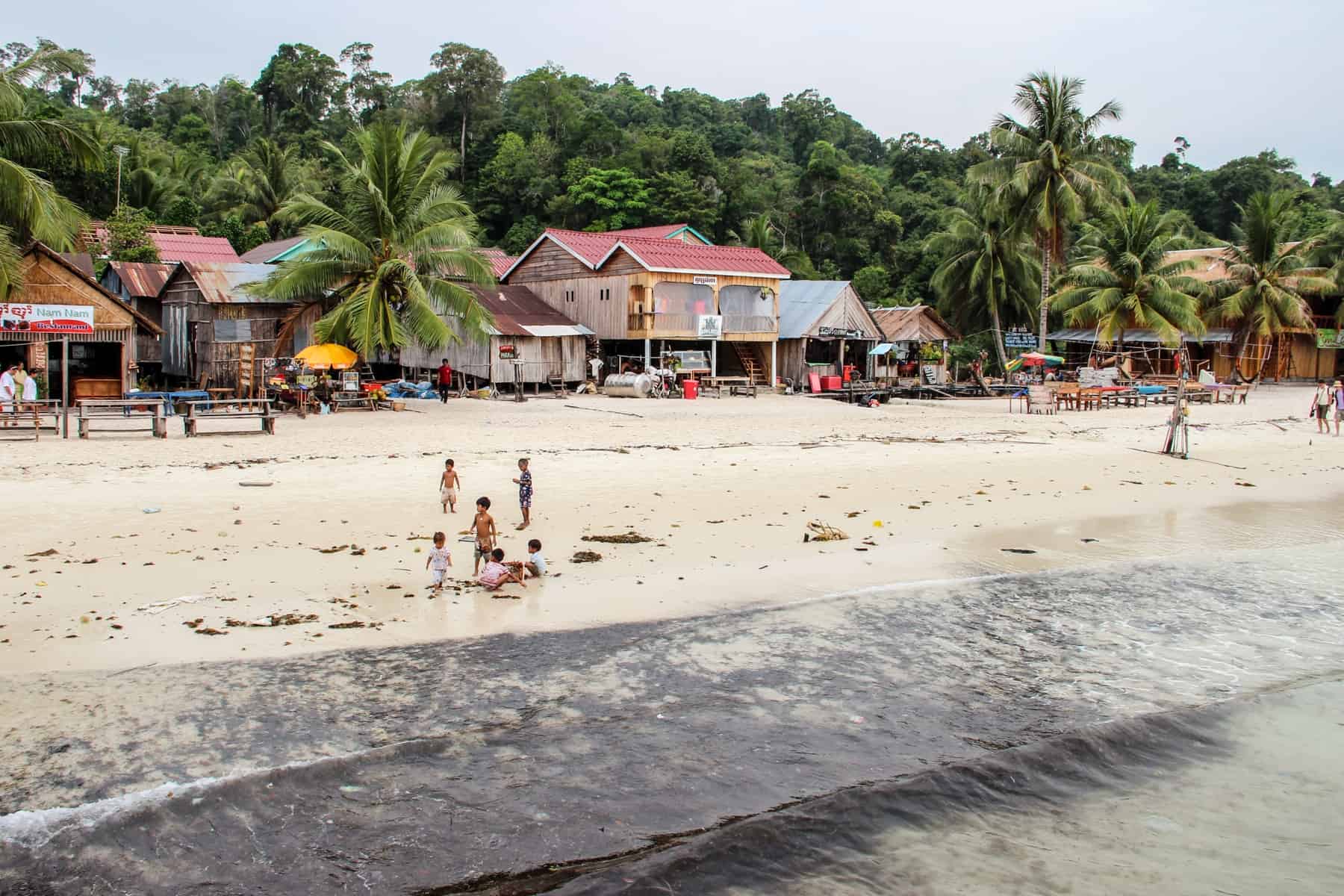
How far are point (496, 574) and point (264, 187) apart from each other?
44238mm

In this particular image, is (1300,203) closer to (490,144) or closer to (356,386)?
(490,144)

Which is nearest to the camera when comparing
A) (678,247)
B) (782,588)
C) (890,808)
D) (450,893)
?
(450,893)

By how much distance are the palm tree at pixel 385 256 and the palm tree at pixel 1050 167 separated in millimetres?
22124

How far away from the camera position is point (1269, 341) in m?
45.5

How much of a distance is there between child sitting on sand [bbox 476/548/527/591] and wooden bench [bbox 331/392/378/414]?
16.9 meters

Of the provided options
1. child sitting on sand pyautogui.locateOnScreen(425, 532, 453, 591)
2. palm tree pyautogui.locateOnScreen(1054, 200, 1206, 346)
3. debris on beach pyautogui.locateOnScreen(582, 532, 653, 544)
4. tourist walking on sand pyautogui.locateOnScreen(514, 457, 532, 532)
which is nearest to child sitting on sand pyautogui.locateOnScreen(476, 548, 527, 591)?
child sitting on sand pyautogui.locateOnScreen(425, 532, 453, 591)

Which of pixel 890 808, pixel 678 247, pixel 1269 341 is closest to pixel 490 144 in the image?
pixel 678 247

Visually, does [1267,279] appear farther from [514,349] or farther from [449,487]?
[449,487]

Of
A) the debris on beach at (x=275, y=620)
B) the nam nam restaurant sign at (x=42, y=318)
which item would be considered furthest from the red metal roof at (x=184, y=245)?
the debris on beach at (x=275, y=620)

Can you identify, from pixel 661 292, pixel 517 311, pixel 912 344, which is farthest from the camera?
pixel 912 344

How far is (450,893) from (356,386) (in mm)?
23163

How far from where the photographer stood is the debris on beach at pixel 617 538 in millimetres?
11875

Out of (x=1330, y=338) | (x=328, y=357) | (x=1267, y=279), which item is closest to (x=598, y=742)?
(x=328, y=357)

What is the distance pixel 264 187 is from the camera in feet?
158
